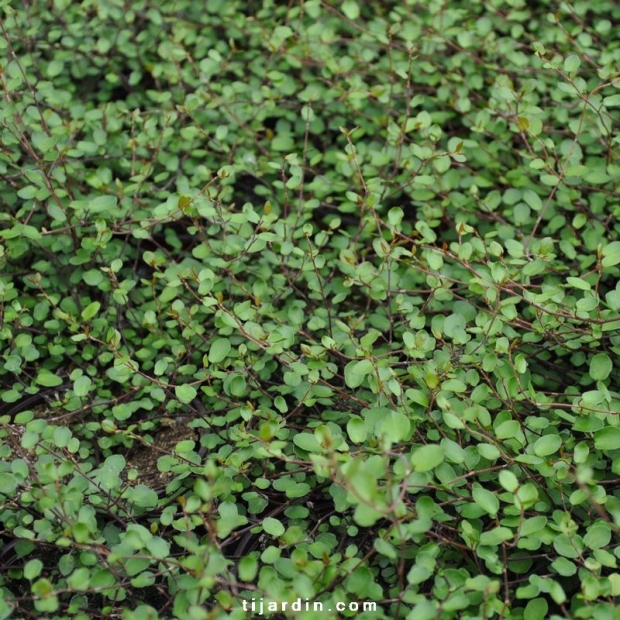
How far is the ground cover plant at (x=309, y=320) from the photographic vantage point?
1.56m

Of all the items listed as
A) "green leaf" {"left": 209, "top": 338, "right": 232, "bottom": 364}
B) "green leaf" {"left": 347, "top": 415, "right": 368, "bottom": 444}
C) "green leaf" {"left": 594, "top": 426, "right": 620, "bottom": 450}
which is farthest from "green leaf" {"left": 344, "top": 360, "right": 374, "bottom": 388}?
"green leaf" {"left": 594, "top": 426, "right": 620, "bottom": 450}

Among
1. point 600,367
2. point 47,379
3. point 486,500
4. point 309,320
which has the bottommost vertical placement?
point 47,379

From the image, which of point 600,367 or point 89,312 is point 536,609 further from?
point 89,312

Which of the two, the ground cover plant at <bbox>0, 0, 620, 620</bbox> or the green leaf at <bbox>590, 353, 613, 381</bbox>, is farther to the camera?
the green leaf at <bbox>590, 353, 613, 381</bbox>

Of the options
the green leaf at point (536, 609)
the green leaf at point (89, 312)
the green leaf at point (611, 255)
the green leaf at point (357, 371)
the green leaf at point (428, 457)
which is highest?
the green leaf at point (611, 255)

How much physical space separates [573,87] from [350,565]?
160cm

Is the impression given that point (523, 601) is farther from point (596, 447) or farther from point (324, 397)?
point (324, 397)

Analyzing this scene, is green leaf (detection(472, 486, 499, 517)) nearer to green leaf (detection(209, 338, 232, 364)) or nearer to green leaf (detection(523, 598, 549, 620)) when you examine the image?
green leaf (detection(523, 598, 549, 620))

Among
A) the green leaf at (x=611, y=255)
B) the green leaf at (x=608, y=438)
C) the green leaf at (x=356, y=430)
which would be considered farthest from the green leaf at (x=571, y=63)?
the green leaf at (x=356, y=430)

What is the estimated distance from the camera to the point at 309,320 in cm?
219

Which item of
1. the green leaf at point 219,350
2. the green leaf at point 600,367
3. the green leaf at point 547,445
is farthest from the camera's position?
the green leaf at point 219,350

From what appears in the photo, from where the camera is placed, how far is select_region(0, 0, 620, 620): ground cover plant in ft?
5.13

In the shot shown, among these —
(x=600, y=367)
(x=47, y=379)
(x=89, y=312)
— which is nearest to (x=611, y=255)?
(x=600, y=367)

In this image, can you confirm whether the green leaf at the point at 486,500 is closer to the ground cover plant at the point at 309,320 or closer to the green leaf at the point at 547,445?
the ground cover plant at the point at 309,320
